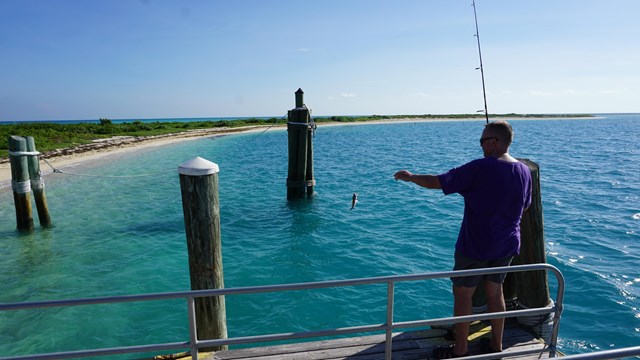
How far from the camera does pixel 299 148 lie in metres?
15.0

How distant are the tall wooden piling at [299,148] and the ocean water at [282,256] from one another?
31.7 inches

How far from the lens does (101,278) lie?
9.39m

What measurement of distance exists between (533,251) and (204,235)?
12.6ft

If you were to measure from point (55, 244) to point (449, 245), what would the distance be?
37.1 feet

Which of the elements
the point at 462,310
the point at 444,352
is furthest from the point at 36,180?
the point at 462,310

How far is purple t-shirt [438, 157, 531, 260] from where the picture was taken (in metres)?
3.55

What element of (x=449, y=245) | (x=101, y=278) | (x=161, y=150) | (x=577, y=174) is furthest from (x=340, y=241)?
(x=161, y=150)

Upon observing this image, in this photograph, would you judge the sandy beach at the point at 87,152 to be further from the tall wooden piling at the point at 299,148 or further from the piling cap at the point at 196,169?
the piling cap at the point at 196,169

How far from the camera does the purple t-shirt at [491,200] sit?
355 cm

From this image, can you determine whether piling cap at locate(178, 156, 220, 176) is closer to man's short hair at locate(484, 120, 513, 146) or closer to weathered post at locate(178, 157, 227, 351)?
weathered post at locate(178, 157, 227, 351)

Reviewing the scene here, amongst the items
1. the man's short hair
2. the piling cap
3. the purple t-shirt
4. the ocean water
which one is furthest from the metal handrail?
the ocean water

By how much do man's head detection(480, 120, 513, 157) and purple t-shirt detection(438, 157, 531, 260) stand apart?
176mm

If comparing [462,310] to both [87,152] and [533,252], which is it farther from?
[87,152]

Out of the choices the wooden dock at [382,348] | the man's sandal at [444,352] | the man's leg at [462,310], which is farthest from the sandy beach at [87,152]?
the man's leg at [462,310]
